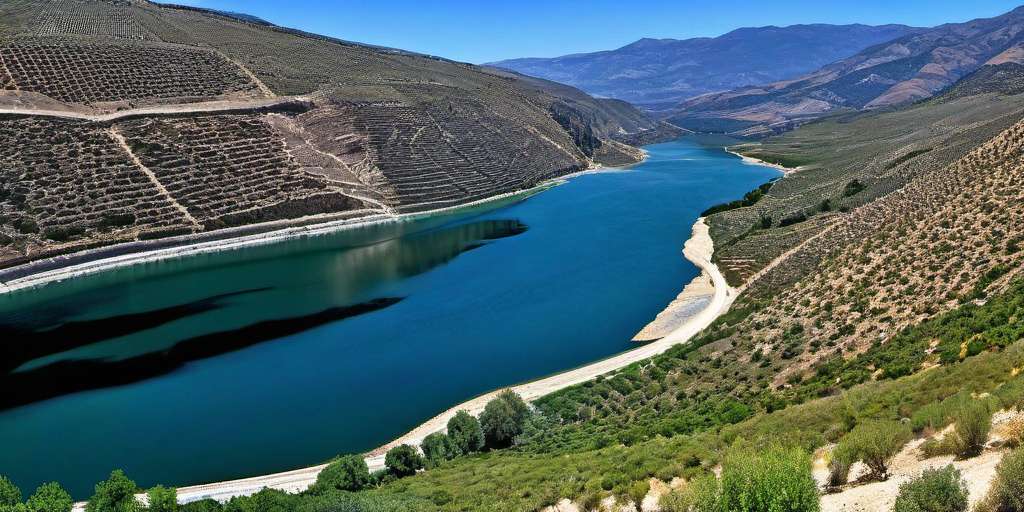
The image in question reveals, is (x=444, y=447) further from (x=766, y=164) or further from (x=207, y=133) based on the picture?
(x=766, y=164)

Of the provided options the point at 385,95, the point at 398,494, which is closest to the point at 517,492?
the point at 398,494

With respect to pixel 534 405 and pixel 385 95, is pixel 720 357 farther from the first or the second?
pixel 385 95

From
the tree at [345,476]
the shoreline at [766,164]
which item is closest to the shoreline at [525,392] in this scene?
the tree at [345,476]

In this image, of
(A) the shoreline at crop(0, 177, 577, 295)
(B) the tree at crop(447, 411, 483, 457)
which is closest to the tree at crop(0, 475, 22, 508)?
(B) the tree at crop(447, 411, 483, 457)

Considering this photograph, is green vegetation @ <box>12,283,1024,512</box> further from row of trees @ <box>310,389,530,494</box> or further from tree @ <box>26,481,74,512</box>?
tree @ <box>26,481,74,512</box>

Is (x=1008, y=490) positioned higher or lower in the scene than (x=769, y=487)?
higher

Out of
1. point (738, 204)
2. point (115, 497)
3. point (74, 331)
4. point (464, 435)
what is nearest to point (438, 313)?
point (464, 435)

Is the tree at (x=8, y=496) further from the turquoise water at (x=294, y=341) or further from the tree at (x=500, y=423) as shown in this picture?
the tree at (x=500, y=423)
